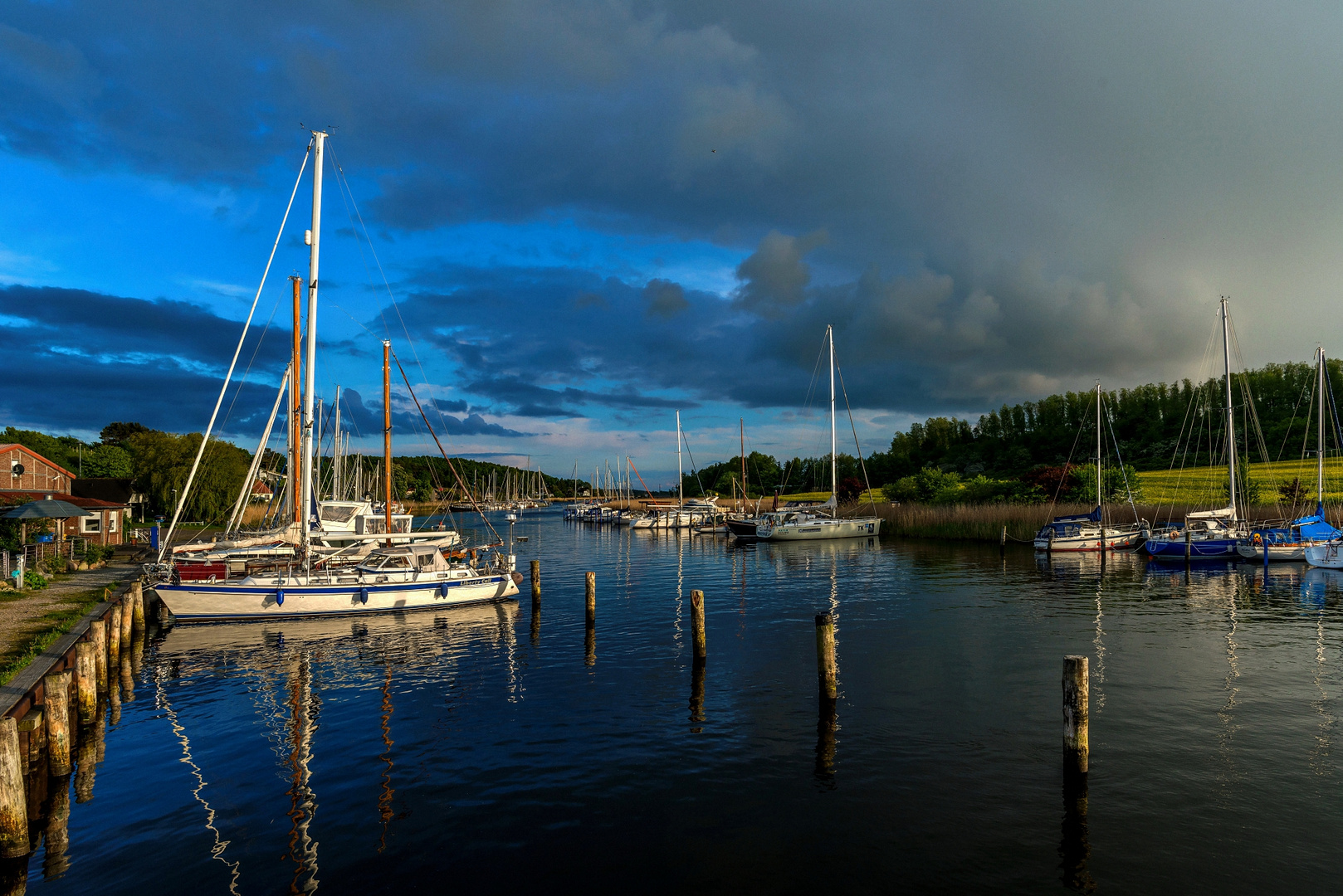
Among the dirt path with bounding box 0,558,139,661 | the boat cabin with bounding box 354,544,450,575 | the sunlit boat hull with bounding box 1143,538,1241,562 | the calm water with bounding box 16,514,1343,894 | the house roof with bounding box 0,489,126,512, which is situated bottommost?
the calm water with bounding box 16,514,1343,894

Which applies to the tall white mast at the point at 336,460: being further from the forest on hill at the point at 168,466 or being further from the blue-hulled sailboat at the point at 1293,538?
the blue-hulled sailboat at the point at 1293,538

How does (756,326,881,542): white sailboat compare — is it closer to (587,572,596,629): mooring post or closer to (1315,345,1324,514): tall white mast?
(1315,345,1324,514): tall white mast

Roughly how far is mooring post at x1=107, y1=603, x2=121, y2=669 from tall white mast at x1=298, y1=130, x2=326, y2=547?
6.86 meters

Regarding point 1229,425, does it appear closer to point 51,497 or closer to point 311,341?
point 311,341

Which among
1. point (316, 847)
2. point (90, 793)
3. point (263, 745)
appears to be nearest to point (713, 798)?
point (316, 847)

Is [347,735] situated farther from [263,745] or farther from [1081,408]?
[1081,408]

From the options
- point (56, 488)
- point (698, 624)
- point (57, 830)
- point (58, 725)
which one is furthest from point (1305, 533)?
point (56, 488)

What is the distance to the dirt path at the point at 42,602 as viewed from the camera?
20.7 meters

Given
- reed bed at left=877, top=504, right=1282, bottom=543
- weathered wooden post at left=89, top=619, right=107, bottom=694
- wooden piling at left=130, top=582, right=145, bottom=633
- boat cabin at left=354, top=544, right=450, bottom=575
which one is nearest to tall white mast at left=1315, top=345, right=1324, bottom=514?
reed bed at left=877, top=504, right=1282, bottom=543

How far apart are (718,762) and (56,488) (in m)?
71.2

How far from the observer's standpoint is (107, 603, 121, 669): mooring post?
22.7m

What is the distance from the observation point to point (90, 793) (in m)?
13.9

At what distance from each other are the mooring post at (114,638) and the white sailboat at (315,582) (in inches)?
204

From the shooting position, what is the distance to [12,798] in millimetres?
10852
